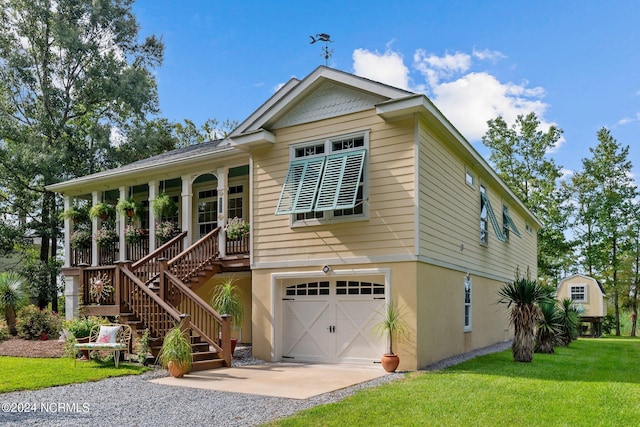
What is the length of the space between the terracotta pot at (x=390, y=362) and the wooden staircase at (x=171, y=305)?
3623 millimetres

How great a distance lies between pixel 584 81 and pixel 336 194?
14621 millimetres

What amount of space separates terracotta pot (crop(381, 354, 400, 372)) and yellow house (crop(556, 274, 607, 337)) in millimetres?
19402

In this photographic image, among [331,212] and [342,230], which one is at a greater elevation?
[331,212]

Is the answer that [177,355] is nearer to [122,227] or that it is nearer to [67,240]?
[122,227]

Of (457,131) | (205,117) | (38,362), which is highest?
(205,117)

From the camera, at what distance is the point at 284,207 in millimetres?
13648

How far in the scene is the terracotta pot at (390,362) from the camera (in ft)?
38.5

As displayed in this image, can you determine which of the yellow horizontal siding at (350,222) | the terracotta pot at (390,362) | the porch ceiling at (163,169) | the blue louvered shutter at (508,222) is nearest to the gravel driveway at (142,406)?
the terracotta pot at (390,362)

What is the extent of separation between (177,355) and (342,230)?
4.68 metres

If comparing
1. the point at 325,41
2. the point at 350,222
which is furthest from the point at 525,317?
the point at 325,41

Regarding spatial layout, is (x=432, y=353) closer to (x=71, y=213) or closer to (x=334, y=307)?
(x=334, y=307)

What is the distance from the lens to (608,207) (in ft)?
108

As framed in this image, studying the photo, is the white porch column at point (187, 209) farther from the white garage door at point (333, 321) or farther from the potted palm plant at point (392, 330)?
the potted palm plant at point (392, 330)

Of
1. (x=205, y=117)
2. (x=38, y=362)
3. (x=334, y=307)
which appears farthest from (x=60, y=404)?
(x=205, y=117)
